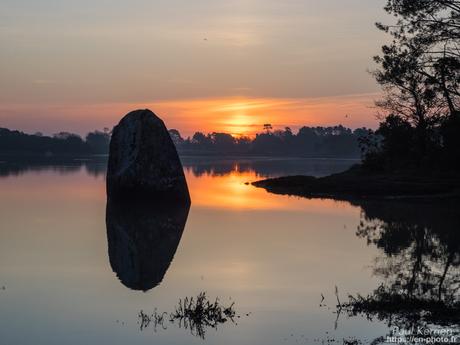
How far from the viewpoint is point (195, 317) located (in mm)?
9750

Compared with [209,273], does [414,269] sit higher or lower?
higher

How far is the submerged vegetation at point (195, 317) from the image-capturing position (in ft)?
30.9

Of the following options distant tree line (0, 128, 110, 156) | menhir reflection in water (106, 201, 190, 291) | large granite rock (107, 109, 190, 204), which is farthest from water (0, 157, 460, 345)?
distant tree line (0, 128, 110, 156)

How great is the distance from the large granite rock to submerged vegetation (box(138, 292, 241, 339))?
19870 millimetres

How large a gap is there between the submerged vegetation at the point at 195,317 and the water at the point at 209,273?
161 millimetres

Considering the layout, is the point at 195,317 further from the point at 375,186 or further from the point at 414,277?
the point at 375,186

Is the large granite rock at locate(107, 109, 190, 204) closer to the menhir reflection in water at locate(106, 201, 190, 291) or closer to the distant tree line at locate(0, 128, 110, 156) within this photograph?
the menhir reflection in water at locate(106, 201, 190, 291)

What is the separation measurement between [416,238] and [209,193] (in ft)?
69.4

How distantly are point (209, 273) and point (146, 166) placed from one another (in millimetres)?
17267

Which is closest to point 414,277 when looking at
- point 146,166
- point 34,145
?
point 146,166

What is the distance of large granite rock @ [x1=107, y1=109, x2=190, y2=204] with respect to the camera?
30.0m

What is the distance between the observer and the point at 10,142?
A: 536 ft

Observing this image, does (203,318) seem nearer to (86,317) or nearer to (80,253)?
(86,317)

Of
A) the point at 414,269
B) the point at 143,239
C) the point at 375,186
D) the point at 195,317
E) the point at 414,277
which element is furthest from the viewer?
the point at 375,186
